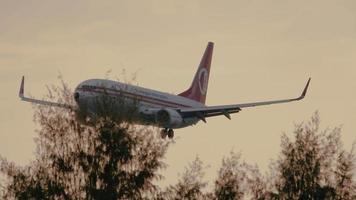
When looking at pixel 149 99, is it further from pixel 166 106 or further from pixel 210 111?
pixel 210 111

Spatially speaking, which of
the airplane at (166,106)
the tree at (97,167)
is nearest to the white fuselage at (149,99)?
the airplane at (166,106)

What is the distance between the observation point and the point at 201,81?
113938mm

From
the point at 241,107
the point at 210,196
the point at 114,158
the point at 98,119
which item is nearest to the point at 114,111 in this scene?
the point at 98,119

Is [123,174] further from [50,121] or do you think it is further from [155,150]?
[50,121]

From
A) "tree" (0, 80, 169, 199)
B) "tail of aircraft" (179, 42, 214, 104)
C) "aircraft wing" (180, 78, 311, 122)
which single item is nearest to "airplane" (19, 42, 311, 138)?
"aircraft wing" (180, 78, 311, 122)

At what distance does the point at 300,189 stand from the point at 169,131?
154 ft

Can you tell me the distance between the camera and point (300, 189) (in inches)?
1508

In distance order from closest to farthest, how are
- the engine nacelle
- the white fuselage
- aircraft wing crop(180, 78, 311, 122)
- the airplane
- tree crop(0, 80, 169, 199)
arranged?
tree crop(0, 80, 169, 199), the white fuselage, the airplane, the engine nacelle, aircraft wing crop(180, 78, 311, 122)

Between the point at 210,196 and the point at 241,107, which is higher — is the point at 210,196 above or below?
below

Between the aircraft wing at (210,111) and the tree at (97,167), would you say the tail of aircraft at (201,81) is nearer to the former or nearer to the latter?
the aircraft wing at (210,111)

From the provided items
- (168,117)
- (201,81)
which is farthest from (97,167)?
(201,81)

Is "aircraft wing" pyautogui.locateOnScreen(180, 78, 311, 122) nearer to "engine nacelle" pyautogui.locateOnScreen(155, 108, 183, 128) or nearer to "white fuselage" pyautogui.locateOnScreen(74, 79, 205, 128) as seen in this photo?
"white fuselage" pyautogui.locateOnScreen(74, 79, 205, 128)

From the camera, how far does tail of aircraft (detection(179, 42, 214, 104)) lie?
10994 centimetres

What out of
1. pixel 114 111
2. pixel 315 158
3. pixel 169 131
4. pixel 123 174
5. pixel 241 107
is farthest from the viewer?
pixel 241 107
